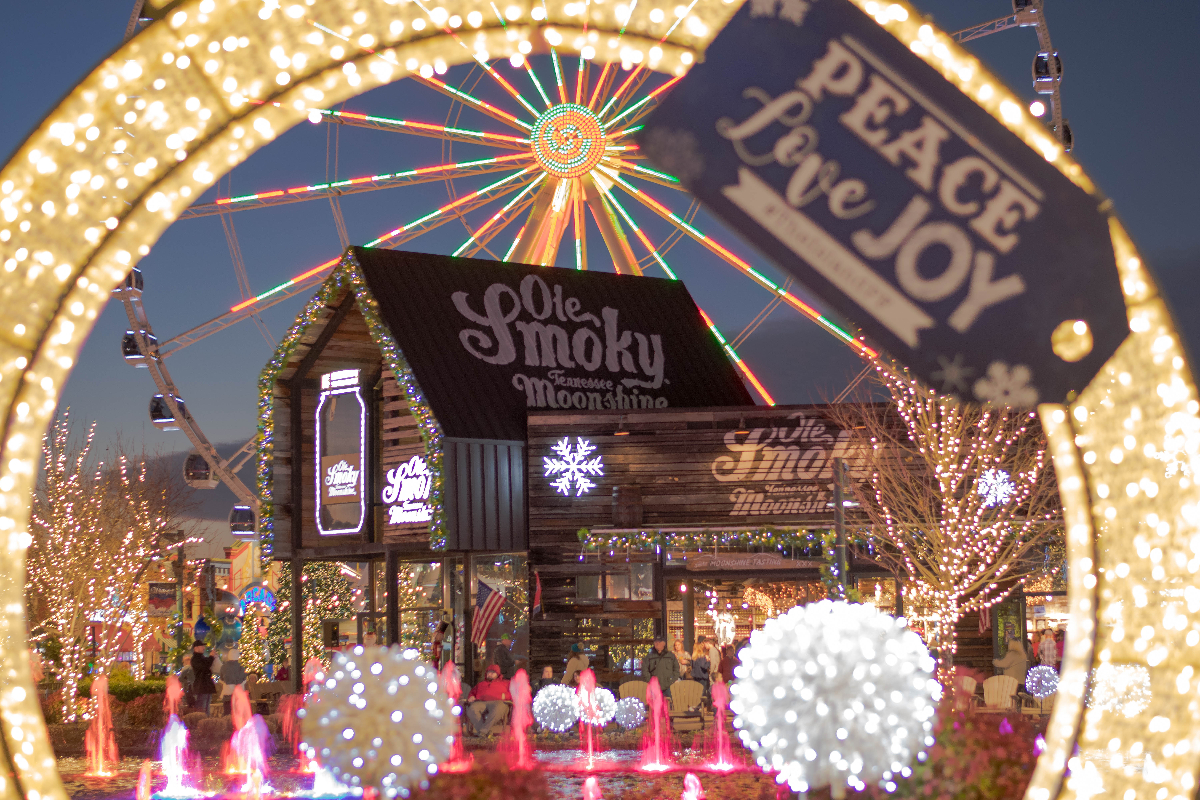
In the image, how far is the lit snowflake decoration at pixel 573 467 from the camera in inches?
917

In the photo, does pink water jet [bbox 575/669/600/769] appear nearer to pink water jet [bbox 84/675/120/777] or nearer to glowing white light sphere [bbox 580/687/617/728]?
glowing white light sphere [bbox 580/687/617/728]

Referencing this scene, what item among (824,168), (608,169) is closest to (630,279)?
(608,169)

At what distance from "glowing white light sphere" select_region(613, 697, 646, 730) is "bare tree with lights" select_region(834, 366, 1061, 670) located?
4722 millimetres

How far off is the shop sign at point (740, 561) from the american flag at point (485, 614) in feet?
11.5

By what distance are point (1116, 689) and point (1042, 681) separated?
14.0m

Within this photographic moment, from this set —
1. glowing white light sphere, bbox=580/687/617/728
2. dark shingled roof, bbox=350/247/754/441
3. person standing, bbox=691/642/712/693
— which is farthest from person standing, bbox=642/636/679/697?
dark shingled roof, bbox=350/247/754/441

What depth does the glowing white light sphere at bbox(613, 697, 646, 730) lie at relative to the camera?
18578 millimetres

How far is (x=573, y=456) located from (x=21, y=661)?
17.5 m

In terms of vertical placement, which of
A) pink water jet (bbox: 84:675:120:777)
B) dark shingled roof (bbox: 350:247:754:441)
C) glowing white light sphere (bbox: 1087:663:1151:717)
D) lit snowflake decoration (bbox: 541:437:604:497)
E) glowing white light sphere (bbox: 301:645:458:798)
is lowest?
pink water jet (bbox: 84:675:120:777)

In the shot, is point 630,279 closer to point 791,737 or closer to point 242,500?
point 242,500

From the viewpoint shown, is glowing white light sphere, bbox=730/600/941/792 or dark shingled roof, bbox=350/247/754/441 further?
dark shingled roof, bbox=350/247/754/441

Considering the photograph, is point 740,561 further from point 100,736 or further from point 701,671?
point 100,736

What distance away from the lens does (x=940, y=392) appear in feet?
17.9

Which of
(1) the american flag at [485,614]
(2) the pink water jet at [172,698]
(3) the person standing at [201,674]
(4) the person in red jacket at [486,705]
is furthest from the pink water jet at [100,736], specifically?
(1) the american flag at [485,614]
